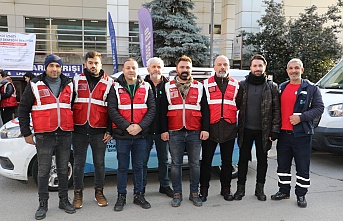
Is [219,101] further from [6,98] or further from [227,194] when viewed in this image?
[6,98]

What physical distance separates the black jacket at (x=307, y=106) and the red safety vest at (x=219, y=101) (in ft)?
2.81

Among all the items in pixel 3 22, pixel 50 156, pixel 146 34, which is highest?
pixel 3 22

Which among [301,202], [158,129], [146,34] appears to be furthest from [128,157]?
[146,34]

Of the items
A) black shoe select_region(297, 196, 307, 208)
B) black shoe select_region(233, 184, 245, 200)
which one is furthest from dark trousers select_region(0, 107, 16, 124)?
black shoe select_region(297, 196, 307, 208)

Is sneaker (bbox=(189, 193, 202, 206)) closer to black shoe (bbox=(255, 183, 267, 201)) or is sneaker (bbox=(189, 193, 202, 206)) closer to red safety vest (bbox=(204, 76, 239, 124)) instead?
black shoe (bbox=(255, 183, 267, 201))

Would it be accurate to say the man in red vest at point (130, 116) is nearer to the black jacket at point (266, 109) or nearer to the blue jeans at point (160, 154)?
the blue jeans at point (160, 154)

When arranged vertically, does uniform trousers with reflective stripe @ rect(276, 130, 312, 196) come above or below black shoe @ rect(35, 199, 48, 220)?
above

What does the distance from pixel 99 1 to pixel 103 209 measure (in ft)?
47.4

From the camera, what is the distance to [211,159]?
14.4 ft

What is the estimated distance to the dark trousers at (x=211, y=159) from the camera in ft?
14.2

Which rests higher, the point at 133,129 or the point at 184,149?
the point at 133,129

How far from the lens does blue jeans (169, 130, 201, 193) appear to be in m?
4.18

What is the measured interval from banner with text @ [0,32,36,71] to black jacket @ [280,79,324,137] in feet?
27.9

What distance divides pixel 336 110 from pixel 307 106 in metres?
2.06
